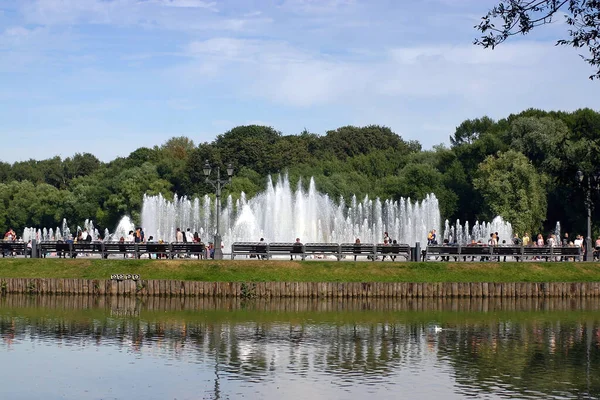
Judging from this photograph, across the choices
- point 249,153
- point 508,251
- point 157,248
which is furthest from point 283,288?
point 249,153

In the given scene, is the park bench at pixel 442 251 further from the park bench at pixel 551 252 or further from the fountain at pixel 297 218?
the fountain at pixel 297 218

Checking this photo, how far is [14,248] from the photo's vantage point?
56656mm

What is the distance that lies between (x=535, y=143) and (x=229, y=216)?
101ft

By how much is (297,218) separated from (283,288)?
118 feet

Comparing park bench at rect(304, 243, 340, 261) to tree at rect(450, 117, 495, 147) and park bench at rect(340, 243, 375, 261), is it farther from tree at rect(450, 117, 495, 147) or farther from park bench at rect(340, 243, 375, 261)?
tree at rect(450, 117, 495, 147)

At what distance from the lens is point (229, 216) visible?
10025cm

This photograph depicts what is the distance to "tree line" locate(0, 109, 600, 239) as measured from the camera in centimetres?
9131

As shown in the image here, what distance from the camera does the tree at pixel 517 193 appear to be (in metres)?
89.0

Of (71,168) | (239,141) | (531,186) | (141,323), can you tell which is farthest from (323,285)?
(71,168)

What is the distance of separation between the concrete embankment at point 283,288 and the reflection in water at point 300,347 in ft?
2.99

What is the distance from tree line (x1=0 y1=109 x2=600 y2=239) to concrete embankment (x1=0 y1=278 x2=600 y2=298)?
80.4 ft

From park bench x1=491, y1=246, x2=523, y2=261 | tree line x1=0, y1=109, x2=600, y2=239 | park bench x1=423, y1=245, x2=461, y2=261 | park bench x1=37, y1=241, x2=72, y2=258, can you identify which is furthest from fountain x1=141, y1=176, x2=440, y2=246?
park bench x1=491, y1=246, x2=523, y2=261

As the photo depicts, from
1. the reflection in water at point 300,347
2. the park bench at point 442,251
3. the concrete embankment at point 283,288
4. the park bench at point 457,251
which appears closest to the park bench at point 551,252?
the park bench at point 457,251

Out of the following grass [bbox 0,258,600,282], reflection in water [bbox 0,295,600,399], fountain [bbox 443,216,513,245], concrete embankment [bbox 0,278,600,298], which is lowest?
reflection in water [bbox 0,295,600,399]
